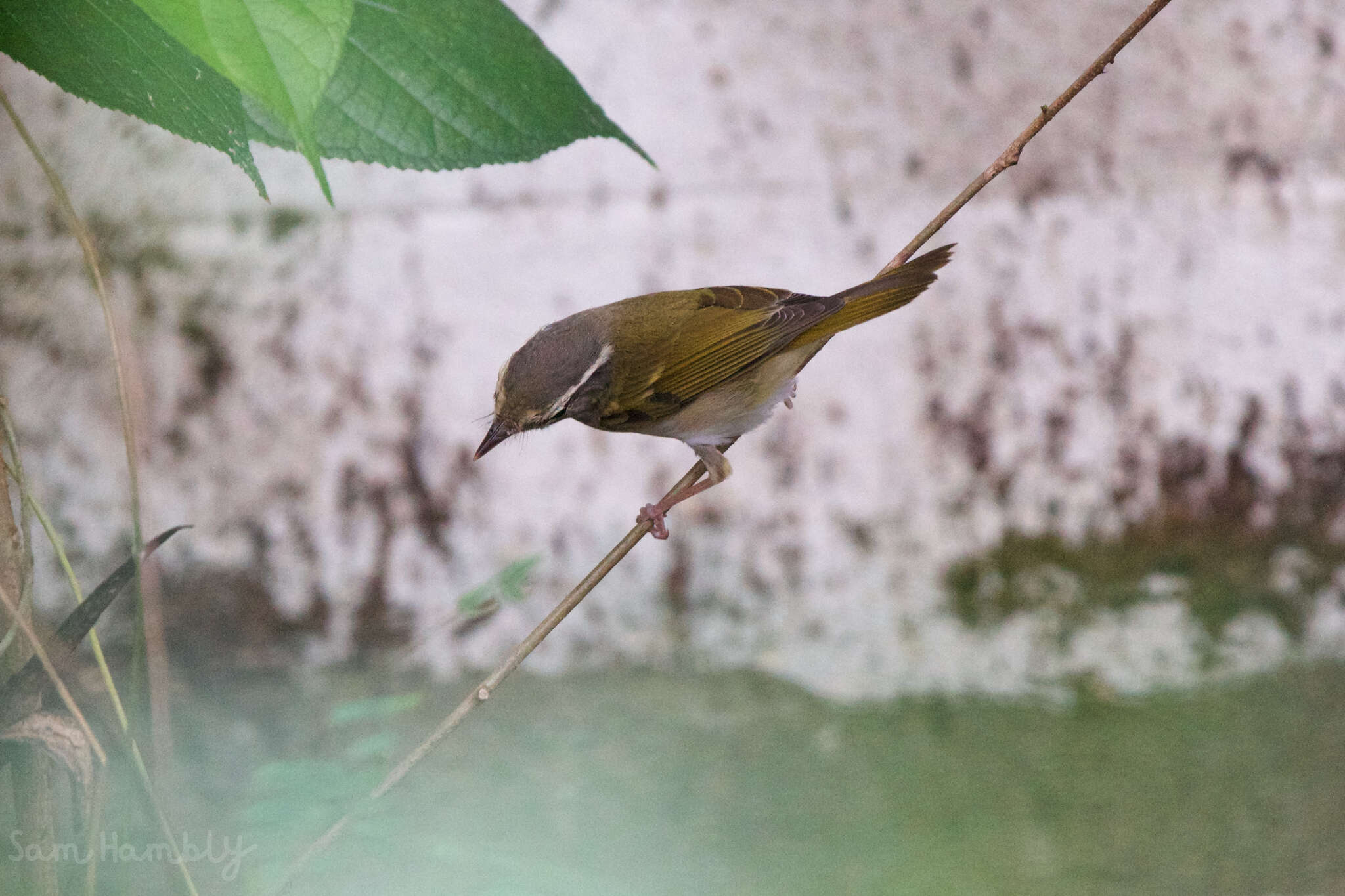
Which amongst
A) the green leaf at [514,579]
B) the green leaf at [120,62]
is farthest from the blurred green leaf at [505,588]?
the green leaf at [120,62]

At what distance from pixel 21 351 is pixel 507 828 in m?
0.47

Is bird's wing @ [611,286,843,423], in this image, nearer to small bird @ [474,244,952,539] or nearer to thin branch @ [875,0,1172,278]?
small bird @ [474,244,952,539]

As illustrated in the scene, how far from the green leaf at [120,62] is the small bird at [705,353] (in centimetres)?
16

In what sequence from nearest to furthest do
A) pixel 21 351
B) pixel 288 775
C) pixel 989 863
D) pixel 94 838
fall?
pixel 94 838 → pixel 288 775 → pixel 989 863 → pixel 21 351

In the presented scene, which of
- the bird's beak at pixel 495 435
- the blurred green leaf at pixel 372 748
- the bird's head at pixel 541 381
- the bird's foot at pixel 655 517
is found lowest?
the blurred green leaf at pixel 372 748

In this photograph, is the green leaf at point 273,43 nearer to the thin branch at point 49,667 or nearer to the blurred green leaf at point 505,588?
the thin branch at point 49,667

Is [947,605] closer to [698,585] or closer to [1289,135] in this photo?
[698,585]

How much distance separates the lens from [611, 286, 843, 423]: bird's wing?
418 mm

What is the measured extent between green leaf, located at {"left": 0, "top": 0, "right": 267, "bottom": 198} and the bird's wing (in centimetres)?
24

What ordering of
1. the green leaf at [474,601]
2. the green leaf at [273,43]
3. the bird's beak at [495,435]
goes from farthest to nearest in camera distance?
1. the green leaf at [474,601]
2. the bird's beak at [495,435]
3. the green leaf at [273,43]

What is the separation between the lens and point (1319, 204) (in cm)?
80

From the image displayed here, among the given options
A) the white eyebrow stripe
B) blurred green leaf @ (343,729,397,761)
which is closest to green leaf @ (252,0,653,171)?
the white eyebrow stripe

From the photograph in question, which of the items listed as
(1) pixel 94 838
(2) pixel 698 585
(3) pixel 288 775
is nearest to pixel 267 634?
(2) pixel 698 585
